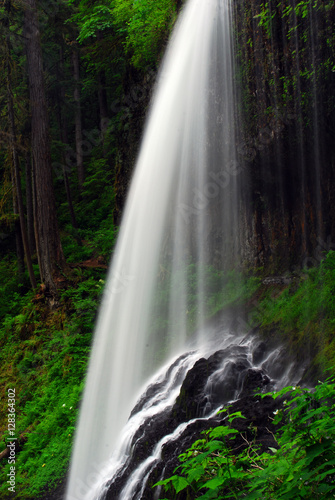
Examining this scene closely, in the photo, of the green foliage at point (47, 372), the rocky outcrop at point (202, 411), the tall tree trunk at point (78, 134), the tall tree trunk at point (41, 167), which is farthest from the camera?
the tall tree trunk at point (78, 134)

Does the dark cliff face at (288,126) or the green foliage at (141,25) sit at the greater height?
the green foliage at (141,25)

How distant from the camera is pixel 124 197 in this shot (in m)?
13.3

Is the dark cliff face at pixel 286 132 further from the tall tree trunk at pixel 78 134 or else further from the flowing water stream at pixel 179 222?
the tall tree trunk at pixel 78 134

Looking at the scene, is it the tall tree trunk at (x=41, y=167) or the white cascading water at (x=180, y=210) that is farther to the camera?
the tall tree trunk at (x=41, y=167)

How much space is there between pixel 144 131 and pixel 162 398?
313 inches

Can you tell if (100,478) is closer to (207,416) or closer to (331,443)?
(207,416)

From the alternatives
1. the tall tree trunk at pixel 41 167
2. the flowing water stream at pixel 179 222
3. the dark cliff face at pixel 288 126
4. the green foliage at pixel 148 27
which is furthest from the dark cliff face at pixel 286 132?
the tall tree trunk at pixel 41 167

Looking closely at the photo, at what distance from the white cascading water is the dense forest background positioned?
61cm

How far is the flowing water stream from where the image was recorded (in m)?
8.27

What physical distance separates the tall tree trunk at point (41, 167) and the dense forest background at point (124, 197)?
0.03 m

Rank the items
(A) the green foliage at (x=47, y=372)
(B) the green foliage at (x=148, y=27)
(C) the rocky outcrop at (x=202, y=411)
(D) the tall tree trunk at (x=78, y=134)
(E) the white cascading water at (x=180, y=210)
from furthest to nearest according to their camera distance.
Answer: (D) the tall tree trunk at (x=78, y=134) → (B) the green foliage at (x=148, y=27) → (E) the white cascading water at (x=180, y=210) → (A) the green foliage at (x=47, y=372) → (C) the rocky outcrop at (x=202, y=411)

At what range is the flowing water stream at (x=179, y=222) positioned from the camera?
27.1ft

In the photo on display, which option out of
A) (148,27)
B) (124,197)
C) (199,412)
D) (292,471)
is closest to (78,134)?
(124,197)

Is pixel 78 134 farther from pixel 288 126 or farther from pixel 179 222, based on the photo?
pixel 288 126
